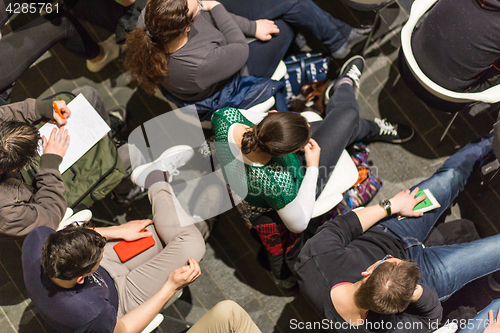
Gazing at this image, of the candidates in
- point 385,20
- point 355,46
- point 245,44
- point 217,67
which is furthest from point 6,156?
point 385,20

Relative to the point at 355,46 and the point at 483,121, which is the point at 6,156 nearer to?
the point at 355,46

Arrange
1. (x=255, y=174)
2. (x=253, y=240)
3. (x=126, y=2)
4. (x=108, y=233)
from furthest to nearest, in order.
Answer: (x=253, y=240), (x=126, y=2), (x=108, y=233), (x=255, y=174)

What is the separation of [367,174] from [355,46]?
3.78 ft

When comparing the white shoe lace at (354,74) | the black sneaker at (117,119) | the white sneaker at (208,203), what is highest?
the black sneaker at (117,119)

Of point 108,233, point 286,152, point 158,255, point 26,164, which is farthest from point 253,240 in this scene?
point 26,164

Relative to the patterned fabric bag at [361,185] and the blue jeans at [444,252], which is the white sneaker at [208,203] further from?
the blue jeans at [444,252]

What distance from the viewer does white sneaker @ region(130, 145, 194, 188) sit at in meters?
2.55

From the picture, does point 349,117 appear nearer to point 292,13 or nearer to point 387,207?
point 387,207

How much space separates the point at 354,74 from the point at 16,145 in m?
2.31

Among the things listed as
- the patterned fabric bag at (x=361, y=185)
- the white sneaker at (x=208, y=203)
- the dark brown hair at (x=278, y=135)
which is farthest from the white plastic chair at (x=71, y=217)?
the patterned fabric bag at (x=361, y=185)

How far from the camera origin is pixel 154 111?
10.6ft

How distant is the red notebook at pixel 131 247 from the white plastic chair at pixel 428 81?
6.50ft

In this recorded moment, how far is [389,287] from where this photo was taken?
1.74 meters

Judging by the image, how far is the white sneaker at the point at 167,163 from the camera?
255 centimetres
